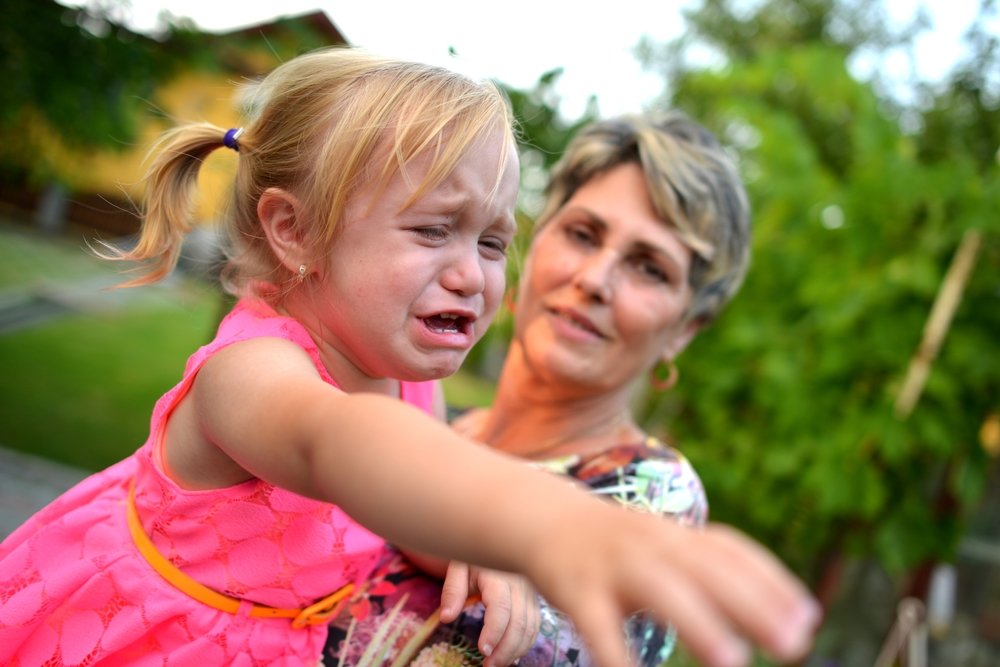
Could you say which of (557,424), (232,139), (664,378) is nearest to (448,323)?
(232,139)

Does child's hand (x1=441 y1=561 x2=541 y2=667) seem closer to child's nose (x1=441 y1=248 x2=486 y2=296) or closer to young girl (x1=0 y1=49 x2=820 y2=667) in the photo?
young girl (x1=0 y1=49 x2=820 y2=667)

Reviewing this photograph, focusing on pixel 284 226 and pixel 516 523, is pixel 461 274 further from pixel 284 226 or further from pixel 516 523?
pixel 516 523

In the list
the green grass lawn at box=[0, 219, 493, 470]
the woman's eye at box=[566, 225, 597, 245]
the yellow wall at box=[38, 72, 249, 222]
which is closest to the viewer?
the yellow wall at box=[38, 72, 249, 222]

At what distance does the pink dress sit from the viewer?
1393 mm

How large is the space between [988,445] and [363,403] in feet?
13.5

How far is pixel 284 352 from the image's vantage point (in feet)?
4.01

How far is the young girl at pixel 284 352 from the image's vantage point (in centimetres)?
133

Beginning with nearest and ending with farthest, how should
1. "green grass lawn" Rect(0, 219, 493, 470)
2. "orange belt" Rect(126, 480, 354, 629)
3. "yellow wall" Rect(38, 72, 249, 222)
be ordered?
"orange belt" Rect(126, 480, 354, 629) → "yellow wall" Rect(38, 72, 249, 222) → "green grass lawn" Rect(0, 219, 493, 470)

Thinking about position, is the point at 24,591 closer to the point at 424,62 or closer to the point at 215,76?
the point at 424,62

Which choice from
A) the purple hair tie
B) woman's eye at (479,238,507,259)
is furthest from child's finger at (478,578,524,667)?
the purple hair tie

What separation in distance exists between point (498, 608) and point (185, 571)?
0.53m

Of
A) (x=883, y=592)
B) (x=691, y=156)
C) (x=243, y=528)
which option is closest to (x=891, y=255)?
(x=883, y=592)

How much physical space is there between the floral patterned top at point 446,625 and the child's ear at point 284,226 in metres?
0.69

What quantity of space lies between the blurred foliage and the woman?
2001 mm
